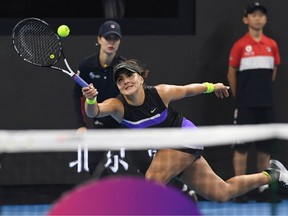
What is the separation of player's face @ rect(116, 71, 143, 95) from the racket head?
3.28 ft

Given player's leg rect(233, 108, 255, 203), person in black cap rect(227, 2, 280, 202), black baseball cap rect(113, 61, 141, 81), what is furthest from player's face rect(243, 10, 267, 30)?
black baseball cap rect(113, 61, 141, 81)

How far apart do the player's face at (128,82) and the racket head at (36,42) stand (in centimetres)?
100

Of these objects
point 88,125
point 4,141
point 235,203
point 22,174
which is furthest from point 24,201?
point 4,141

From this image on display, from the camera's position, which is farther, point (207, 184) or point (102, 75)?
point (102, 75)

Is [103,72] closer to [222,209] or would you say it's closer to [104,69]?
[104,69]

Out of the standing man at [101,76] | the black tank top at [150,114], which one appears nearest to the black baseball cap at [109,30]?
the standing man at [101,76]

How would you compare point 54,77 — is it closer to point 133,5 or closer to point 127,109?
point 133,5

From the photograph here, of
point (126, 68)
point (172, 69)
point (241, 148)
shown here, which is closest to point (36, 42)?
point (126, 68)

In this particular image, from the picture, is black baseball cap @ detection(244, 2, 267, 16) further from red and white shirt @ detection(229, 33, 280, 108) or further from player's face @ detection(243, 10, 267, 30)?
red and white shirt @ detection(229, 33, 280, 108)

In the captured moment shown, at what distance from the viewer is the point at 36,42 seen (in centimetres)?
719

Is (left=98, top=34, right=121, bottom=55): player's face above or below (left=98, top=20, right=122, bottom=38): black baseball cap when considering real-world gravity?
below

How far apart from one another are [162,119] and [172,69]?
2232mm

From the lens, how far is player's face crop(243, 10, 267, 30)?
322 inches

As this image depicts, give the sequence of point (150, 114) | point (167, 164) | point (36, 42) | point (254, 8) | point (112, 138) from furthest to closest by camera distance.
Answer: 1. point (254, 8)
2. point (36, 42)
3. point (150, 114)
4. point (167, 164)
5. point (112, 138)
